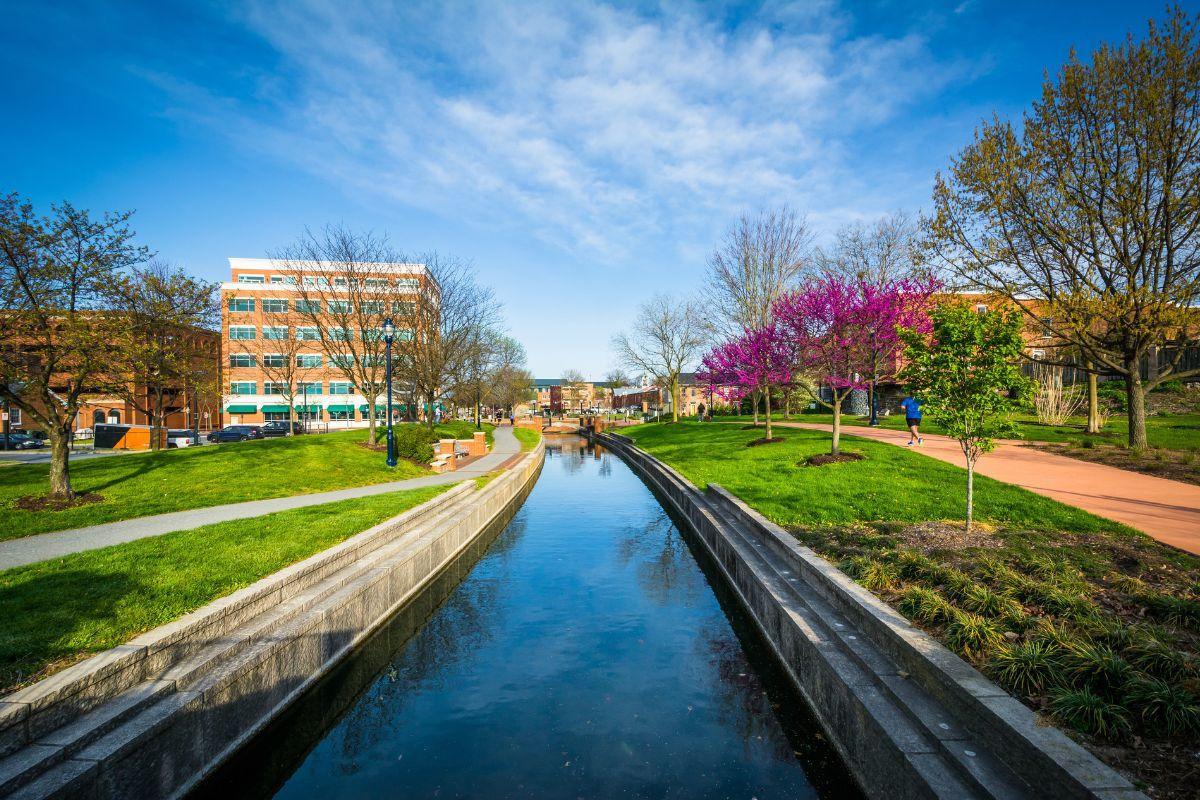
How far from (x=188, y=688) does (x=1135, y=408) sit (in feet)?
64.2

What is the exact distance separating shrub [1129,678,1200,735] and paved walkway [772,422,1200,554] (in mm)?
4428

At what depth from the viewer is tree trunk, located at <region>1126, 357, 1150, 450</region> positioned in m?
14.2

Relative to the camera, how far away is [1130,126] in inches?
527

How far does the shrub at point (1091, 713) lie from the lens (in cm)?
324

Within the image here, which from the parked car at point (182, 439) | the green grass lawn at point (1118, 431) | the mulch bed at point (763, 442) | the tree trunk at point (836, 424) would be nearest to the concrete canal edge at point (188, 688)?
the tree trunk at point (836, 424)

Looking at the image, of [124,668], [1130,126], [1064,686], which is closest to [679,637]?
[1064,686]

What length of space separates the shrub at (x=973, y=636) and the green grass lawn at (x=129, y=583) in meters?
6.71

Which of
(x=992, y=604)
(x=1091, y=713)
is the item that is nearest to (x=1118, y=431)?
(x=992, y=604)

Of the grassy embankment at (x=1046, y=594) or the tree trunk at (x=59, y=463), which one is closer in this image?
→ the grassy embankment at (x=1046, y=594)

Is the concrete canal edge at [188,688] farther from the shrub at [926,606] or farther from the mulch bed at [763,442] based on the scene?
the mulch bed at [763,442]

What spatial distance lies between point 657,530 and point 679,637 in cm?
646

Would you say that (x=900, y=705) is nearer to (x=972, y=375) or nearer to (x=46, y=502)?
(x=972, y=375)

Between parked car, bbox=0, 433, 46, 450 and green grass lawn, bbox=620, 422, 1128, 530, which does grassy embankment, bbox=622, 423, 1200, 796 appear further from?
parked car, bbox=0, 433, 46, 450

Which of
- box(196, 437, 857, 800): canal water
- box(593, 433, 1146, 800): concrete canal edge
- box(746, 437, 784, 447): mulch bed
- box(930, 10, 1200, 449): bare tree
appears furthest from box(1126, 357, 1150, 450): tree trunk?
box(593, 433, 1146, 800): concrete canal edge
